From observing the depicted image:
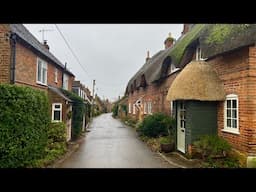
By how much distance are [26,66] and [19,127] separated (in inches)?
227

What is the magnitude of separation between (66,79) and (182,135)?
1495cm

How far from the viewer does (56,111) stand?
13945 millimetres

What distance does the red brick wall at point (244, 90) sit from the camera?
755 centimetres

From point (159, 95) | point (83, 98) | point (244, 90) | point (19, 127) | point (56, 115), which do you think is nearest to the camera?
point (19, 127)

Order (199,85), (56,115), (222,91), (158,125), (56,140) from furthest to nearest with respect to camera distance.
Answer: (56,115)
(158,125)
(56,140)
(199,85)
(222,91)

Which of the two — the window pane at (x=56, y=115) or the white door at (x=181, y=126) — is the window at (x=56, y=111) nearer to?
the window pane at (x=56, y=115)

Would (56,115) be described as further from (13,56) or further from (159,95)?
(159,95)

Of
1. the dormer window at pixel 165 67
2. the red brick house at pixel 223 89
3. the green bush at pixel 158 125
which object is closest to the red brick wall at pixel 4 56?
the red brick house at pixel 223 89

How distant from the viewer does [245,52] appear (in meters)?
7.81

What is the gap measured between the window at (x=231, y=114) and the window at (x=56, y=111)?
8413 mm

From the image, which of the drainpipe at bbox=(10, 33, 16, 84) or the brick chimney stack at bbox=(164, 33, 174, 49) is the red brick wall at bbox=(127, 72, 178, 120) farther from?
the drainpipe at bbox=(10, 33, 16, 84)

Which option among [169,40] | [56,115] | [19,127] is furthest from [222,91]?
[169,40]
